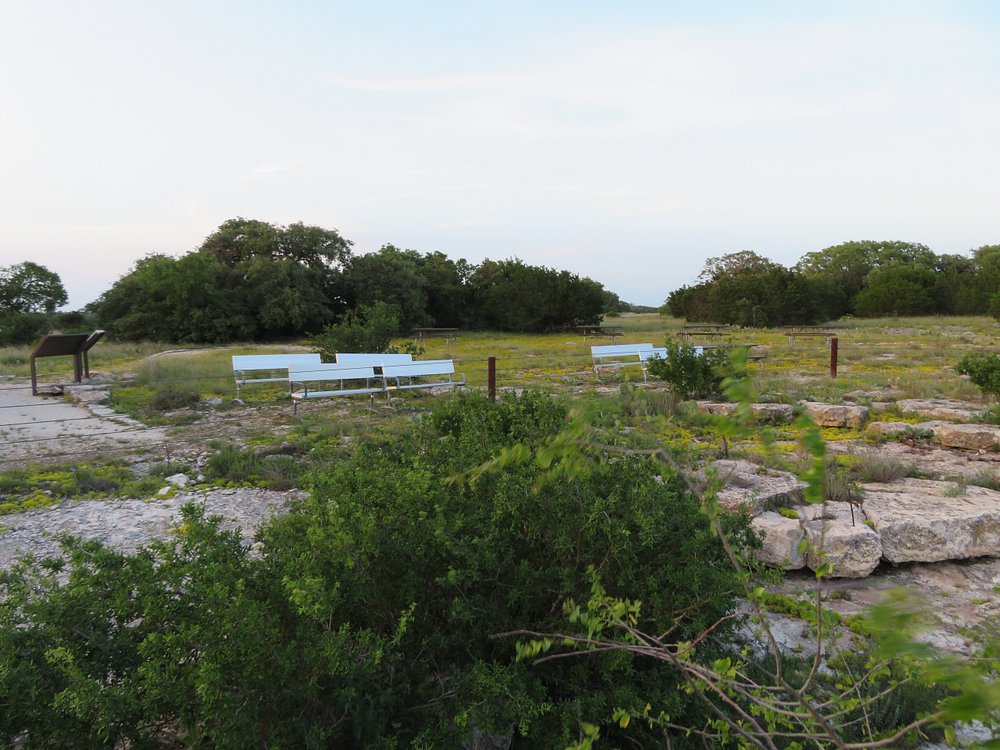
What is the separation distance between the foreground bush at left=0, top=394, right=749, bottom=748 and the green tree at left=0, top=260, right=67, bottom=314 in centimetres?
4543

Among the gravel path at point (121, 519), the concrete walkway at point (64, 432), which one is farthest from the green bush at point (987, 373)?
the concrete walkway at point (64, 432)

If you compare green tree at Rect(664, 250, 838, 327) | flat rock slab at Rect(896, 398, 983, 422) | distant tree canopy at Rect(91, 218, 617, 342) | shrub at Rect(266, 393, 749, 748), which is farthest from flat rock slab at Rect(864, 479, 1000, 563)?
green tree at Rect(664, 250, 838, 327)

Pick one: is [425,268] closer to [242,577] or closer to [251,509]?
[251,509]

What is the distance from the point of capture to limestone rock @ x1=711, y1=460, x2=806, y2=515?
4444mm

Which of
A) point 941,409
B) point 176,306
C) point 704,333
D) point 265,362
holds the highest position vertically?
point 176,306

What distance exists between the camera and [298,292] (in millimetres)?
30891

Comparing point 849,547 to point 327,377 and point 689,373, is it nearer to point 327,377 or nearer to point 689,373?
point 689,373

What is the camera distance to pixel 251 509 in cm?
510

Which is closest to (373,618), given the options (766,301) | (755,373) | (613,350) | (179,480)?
(179,480)

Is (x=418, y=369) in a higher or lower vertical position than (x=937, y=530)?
higher

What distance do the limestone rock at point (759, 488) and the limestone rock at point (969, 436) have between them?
2953 millimetres

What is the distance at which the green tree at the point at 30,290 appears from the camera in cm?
3984

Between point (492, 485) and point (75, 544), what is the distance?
154 centimetres

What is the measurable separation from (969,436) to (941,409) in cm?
189
